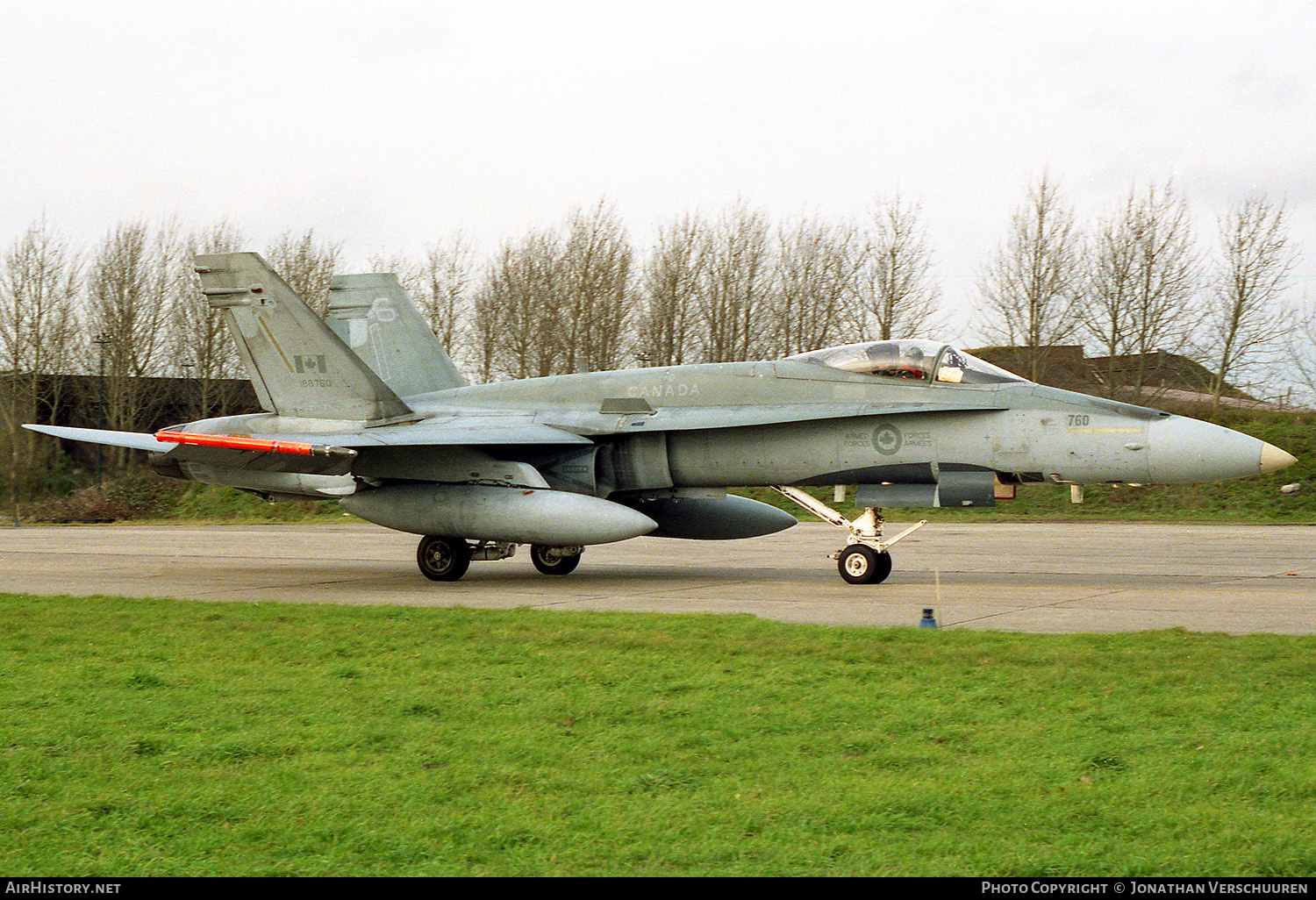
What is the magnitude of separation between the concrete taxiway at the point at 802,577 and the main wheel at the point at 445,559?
1.03 ft

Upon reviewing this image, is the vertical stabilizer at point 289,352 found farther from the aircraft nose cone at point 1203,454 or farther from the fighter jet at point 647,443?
the aircraft nose cone at point 1203,454

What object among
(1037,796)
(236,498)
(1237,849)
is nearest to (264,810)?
(1037,796)

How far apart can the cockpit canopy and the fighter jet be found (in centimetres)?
2

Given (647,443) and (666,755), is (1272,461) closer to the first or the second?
(647,443)

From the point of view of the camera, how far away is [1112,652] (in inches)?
308

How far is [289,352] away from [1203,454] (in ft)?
37.5

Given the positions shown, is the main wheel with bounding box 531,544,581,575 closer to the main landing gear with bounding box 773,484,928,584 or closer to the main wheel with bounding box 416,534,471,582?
the main wheel with bounding box 416,534,471,582

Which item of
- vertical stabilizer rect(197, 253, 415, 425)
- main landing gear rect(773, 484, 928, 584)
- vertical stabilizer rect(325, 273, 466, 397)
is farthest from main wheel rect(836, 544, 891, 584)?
vertical stabilizer rect(325, 273, 466, 397)

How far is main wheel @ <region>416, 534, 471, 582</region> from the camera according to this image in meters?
15.3

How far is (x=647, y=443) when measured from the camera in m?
14.8

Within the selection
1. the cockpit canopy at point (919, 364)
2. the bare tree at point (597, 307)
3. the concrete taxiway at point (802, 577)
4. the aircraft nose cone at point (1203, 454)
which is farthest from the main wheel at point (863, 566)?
the bare tree at point (597, 307)

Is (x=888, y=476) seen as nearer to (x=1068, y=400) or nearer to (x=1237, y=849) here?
(x=1068, y=400)

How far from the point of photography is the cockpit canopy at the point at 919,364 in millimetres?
13383

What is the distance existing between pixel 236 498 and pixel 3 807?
37845mm
